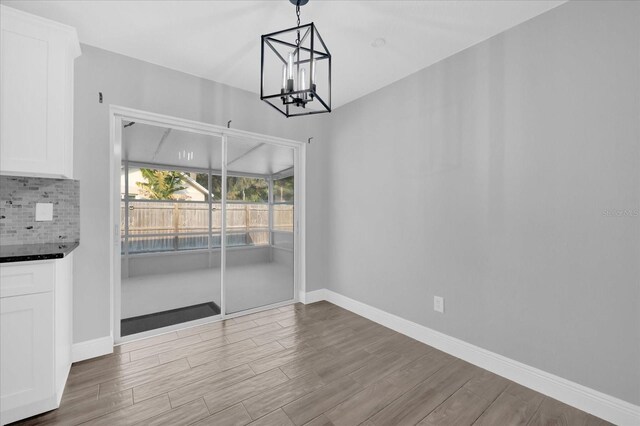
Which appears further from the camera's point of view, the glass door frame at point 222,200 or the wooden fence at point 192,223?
the wooden fence at point 192,223

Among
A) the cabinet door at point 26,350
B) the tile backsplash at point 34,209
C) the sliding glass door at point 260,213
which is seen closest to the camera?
the cabinet door at point 26,350

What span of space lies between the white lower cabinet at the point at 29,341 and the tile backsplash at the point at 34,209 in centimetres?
69

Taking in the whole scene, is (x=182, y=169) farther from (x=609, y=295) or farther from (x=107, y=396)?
(x=609, y=295)

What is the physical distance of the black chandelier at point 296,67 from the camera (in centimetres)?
135

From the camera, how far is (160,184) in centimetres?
402

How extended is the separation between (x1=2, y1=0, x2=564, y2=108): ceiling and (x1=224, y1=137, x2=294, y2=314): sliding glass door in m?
1.11

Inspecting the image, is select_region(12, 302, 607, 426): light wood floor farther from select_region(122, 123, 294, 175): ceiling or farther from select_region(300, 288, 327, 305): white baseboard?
select_region(122, 123, 294, 175): ceiling

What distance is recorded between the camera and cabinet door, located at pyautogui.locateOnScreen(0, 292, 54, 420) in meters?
1.57

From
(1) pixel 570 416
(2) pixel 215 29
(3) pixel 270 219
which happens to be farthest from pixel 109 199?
(1) pixel 570 416

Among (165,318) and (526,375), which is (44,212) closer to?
Result: (165,318)

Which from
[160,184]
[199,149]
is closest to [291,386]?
[160,184]

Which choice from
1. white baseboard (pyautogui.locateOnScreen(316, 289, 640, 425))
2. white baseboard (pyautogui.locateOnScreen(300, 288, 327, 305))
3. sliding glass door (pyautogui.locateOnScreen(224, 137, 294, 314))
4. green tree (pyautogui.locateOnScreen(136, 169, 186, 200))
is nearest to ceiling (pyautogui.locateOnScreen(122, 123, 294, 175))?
sliding glass door (pyautogui.locateOnScreen(224, 137, 294, 314))

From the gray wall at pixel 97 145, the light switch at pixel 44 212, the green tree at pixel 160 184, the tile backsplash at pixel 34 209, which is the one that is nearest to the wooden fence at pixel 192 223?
the green tree at pixel 160 184

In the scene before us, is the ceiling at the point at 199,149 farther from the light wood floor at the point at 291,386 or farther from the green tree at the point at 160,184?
the light wood floor at the point at 291,386
